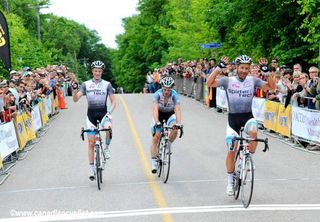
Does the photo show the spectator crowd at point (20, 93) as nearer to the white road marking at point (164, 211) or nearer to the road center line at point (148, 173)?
the road center line at point (148, 173)

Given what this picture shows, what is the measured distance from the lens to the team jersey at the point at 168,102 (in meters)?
12.6

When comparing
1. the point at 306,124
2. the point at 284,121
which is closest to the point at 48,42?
the point at 284,121

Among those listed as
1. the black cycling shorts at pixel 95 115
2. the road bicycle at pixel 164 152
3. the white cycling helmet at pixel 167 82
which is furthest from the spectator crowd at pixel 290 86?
the black cycling shorts at pixel 95 115

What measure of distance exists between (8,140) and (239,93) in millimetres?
7366

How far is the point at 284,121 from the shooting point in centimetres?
1922

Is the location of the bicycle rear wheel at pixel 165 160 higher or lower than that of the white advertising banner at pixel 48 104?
higher

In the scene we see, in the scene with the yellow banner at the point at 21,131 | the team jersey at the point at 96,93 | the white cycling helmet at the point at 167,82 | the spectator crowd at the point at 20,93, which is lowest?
the yellow banner at the point at 21,131

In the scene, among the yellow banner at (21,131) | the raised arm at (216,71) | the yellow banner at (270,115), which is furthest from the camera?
the yellow banner at (270,115)

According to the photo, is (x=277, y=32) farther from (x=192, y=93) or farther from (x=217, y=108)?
(x=192, y=93)

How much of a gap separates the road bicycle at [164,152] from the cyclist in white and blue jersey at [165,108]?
0.14 metres

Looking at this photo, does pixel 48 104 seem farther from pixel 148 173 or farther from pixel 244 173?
pixel 244 173

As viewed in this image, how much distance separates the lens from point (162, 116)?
12930 millimetres

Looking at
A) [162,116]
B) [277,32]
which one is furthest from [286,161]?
[277,32]

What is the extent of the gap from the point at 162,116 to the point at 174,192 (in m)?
2.07
